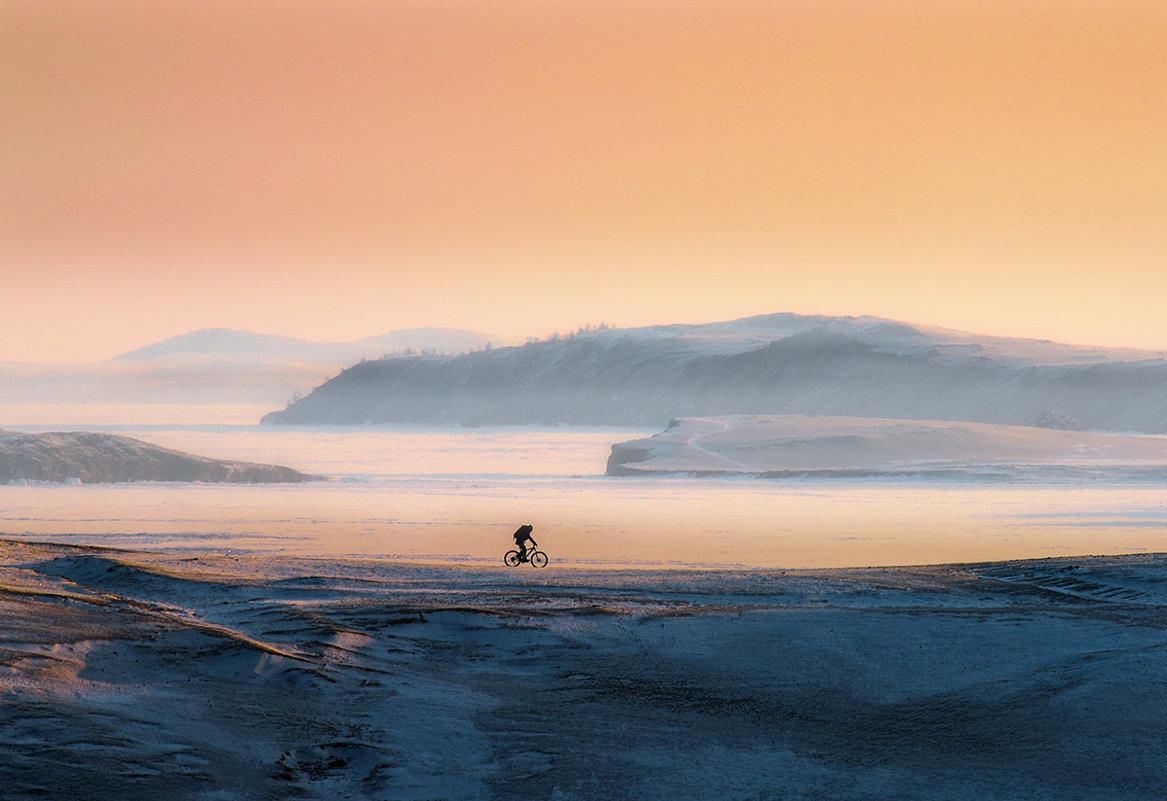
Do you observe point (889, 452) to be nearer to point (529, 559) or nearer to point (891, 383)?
point (529, 559)

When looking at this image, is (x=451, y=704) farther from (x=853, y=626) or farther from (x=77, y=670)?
(x=853, y=626)

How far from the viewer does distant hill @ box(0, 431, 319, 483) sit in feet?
168

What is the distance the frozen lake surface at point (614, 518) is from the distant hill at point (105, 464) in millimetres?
2614

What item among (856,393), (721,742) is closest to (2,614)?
(721,742)

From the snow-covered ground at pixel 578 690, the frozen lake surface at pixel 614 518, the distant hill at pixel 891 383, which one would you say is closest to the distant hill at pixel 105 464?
the frozen lake surface at pixel 614 518

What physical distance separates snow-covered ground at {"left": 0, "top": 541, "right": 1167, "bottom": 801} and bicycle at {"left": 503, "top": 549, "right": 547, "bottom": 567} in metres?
5.13

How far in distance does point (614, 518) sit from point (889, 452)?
107ft

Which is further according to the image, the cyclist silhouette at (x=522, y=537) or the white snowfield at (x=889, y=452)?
the white snowfield at (x=889, y=452)

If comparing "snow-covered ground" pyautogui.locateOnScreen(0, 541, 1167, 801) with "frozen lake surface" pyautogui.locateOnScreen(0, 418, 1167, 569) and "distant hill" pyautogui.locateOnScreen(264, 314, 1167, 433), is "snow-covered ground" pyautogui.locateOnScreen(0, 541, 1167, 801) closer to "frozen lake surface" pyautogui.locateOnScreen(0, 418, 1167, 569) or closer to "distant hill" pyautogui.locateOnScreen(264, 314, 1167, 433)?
"frozen lake surface" pyautogui.locateOnScreen(0, 418, 1167, 569)

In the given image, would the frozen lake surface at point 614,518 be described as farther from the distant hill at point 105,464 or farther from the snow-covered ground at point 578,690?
the snow-covered ground at point 578,690

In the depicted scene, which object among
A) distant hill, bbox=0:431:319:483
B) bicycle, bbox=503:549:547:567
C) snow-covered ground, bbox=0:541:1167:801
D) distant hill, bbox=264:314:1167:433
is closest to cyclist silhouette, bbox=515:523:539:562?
bicycle, bbox=503:549:547:567

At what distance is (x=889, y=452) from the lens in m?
64.0

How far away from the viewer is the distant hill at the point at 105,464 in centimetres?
5109

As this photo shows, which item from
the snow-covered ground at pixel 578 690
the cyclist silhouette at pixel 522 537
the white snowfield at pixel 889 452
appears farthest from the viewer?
the white snowfield at pixel 889 452
